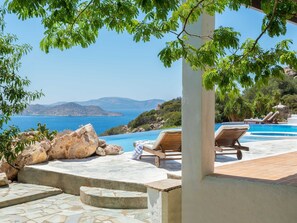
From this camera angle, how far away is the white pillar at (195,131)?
4.95 meters

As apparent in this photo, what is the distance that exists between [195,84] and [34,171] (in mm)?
5919

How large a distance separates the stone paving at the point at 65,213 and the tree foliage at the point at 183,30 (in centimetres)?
394

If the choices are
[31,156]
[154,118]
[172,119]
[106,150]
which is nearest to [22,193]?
[31,156]

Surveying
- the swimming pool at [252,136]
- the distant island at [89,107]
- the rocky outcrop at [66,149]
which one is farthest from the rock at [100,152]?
the distant island at [89,107]

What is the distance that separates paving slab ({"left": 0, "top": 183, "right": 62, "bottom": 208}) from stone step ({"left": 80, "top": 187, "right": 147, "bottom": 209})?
1.44m

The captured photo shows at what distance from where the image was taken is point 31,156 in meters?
9.30

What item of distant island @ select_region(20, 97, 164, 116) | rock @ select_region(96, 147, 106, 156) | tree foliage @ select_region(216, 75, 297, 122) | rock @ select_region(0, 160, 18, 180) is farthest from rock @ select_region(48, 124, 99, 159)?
tree foliage @ select_region(216, 75, 297, 122)

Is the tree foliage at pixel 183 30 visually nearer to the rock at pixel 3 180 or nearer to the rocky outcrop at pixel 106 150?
the rock at pixel 3 180

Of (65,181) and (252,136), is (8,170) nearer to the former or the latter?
(65,181)

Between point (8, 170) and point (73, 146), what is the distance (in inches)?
80.4

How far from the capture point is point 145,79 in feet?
182

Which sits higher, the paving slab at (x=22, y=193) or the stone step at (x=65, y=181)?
the stone step at (x=65, y=181)

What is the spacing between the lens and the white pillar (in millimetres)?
4945

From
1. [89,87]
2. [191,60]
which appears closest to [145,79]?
[89,87]
